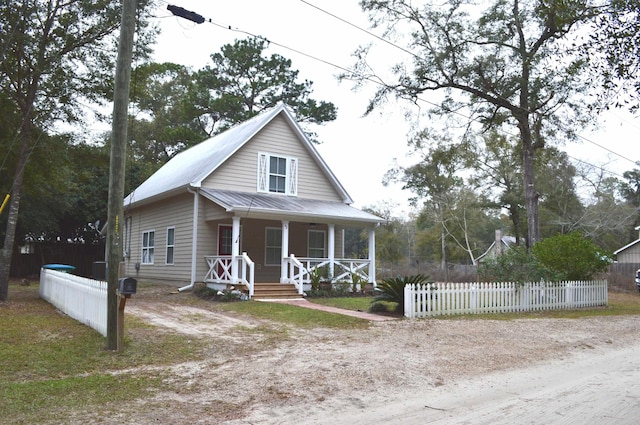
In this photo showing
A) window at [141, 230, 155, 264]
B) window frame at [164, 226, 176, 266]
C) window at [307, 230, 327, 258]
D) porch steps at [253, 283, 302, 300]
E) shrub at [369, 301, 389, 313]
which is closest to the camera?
shrub at [369, 301, 389, 313]

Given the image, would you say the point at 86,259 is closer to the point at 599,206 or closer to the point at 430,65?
the point at 430,65

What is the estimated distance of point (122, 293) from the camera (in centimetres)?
770

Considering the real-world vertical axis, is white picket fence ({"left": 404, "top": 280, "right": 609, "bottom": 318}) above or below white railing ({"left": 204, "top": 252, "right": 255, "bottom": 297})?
below

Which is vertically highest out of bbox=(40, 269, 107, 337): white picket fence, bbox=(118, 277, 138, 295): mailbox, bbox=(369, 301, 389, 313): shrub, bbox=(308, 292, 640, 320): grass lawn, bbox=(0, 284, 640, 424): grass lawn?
bbox=(118, 277, 138, 295): mailbox

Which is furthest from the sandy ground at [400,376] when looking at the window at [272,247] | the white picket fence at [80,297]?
the window at [272,247]

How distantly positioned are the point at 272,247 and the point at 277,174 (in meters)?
2.94

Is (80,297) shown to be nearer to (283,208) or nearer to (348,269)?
(283,208)

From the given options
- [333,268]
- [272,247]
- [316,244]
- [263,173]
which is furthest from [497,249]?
[263,173]

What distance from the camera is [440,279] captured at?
1297 inches

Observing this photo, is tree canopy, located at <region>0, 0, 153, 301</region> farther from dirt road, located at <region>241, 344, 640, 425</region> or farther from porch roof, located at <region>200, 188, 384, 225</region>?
dirt road, located at <region>241, 344, 640, 425</region>

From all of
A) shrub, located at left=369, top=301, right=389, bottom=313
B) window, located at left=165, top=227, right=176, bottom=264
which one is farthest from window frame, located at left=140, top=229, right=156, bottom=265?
shrub, located at left=369, top=301, right=389, bottom=313

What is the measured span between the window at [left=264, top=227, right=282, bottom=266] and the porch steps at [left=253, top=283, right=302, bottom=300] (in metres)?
3.12

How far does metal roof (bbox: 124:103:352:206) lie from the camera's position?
759 inches

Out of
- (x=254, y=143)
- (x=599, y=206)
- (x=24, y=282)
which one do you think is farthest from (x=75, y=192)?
(x=599, y=206)
